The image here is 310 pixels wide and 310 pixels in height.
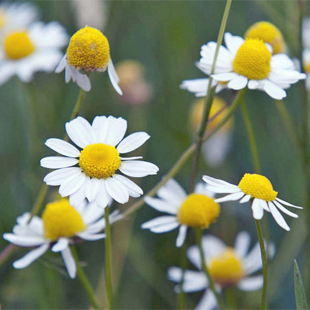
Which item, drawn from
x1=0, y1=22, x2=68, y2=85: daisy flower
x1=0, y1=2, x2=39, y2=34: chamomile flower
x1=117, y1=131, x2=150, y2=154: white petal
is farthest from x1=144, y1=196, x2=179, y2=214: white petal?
x1=0, y1=2, x2=39, y2=34: chamomile flower

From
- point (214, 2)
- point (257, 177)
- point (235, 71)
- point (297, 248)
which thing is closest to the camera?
point (257, 177)

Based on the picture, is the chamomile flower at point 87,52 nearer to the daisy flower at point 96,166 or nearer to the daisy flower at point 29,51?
the daisy flower at point 96,166

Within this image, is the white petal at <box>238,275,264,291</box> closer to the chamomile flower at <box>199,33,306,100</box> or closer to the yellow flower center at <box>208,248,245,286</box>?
the yellow flower center at <box>208,248,245,286</box>

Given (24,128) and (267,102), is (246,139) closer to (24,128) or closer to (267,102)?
(267,102)

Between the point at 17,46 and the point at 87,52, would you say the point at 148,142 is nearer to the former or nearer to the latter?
the point at 17,46

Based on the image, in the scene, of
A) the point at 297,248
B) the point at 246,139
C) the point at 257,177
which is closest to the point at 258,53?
the point at 257,177

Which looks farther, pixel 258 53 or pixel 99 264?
pixel 99 264
